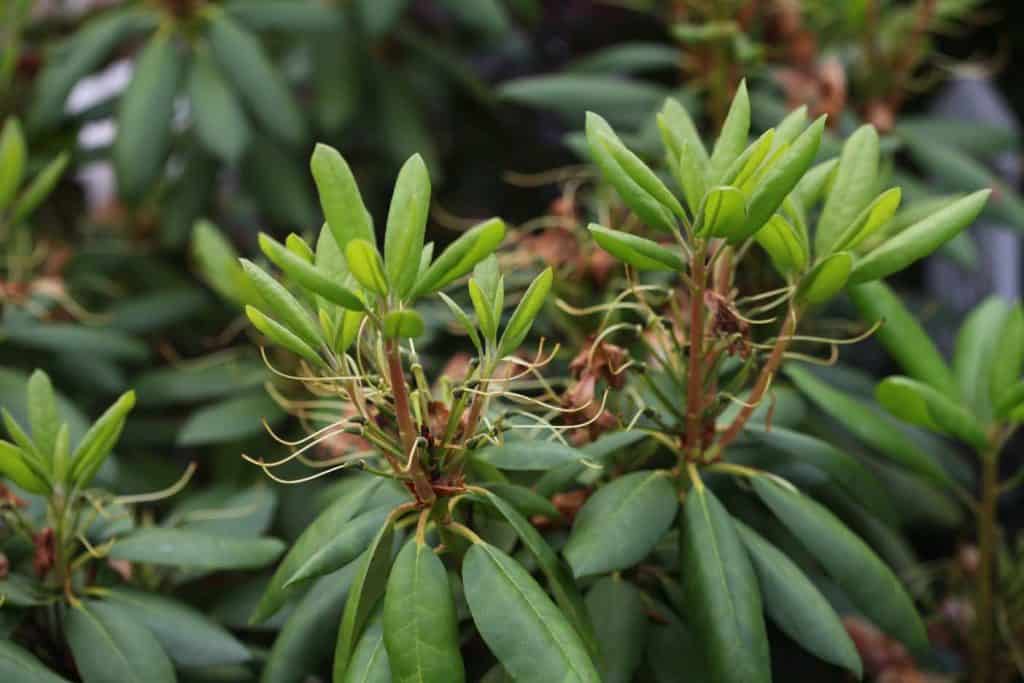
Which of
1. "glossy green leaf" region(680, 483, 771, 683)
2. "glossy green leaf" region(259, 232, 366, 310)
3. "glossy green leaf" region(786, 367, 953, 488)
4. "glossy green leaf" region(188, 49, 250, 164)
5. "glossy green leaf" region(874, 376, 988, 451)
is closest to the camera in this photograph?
"glossy green leaf" region(259, 232, 366, 310)

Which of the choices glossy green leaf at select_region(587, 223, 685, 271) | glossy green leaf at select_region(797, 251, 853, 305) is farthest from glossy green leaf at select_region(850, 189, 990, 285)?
glossy green leaf at select_region(587, 223, 685, 271)

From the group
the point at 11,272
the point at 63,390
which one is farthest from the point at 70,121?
the point at 63,390

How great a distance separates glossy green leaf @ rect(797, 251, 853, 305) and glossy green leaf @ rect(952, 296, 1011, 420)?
0.87 ft

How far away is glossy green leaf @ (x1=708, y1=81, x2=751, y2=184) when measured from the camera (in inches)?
26.5

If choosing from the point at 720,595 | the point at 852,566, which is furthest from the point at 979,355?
the point at 720,595

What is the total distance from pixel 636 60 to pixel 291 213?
0.48 m

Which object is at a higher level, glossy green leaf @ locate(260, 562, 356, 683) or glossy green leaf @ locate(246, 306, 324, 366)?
glossy green leaf @ locate(246, 306, 324, 366)

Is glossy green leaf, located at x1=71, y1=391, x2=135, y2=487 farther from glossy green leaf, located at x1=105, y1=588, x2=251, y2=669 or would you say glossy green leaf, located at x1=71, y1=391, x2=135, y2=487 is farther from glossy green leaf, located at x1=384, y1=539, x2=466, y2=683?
glossy green leaf, located at x1=384, y1=539, x2=466, y2=683

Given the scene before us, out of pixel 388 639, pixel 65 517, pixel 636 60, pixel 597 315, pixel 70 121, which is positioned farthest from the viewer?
pixel 70 121

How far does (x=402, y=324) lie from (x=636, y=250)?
0.49 ft

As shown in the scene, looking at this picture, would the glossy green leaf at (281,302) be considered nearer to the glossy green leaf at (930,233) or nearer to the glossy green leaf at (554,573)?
the glossy green leaf at (554,573)

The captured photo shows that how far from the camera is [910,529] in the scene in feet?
4.48

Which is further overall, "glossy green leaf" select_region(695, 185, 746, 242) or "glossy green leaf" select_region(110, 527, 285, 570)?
"glossy green leaf" select_region(110, 527, 285, 570)

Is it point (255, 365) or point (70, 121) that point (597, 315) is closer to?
point (255, 365)
